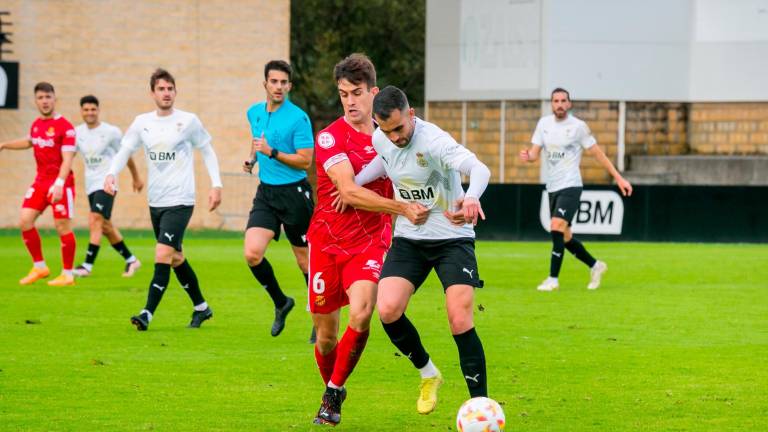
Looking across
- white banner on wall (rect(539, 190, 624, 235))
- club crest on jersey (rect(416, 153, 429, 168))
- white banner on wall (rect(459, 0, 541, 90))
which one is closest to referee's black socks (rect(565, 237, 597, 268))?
club crest on jersey (rect(416, 153, 429, 168))

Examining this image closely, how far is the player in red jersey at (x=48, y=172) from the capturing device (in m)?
16.0

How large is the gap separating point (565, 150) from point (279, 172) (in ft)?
19.6

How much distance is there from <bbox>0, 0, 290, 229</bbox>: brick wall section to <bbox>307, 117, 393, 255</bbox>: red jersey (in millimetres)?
23583

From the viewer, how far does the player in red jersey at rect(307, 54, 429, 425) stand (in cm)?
790

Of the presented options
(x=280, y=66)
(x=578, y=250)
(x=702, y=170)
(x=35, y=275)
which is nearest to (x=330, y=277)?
(x=280, y=66)

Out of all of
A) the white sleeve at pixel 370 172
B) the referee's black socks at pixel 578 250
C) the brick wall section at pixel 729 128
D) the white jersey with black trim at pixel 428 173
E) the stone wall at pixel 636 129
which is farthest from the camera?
the brick wall section at pixel 729 128

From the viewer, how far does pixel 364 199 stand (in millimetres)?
7816

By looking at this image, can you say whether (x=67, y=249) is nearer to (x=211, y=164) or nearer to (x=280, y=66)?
(x=211, y=164)

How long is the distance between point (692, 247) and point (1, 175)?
1624cm

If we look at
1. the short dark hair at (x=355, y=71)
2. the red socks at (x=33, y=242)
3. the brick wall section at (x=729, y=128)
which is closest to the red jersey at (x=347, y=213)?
the short dark hair at (x=355, y=71)

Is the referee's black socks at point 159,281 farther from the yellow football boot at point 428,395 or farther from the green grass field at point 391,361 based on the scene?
the yellow football boot at point 428,395

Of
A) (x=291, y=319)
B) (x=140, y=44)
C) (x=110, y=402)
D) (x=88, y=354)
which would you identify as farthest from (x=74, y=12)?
(x=110, y=402)

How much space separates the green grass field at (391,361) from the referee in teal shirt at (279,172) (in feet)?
2.94

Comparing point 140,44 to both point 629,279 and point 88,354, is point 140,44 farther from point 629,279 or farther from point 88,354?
point 88,354
